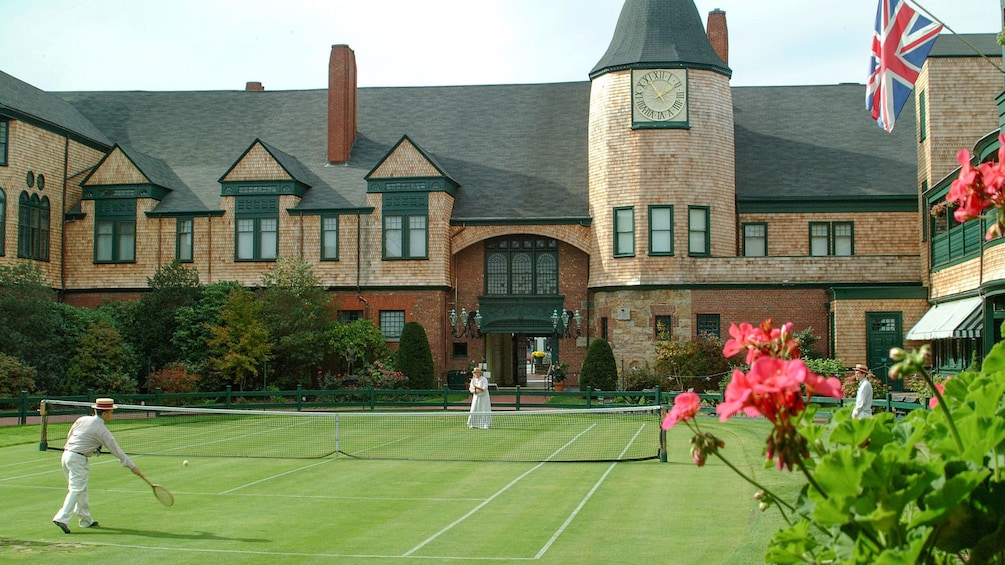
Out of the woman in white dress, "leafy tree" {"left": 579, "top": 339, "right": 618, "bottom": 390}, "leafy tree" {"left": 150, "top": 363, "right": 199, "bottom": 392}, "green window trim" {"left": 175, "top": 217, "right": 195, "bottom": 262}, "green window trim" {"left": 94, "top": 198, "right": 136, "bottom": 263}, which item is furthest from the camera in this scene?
"green window trim" {"left": 175, "top": 217, "right": 195, "bottom": 262}

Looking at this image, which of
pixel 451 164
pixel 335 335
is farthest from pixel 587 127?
pixel 335 335

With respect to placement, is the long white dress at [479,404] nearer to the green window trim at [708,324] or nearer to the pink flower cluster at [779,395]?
the green window trim at [708,324]

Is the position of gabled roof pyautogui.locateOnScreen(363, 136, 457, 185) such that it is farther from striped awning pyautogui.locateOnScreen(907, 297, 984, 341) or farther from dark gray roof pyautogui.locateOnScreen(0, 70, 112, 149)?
striped awning pyautogui.locateOnScreen(907, 297, 984, 341)

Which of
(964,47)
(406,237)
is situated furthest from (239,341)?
(964,47)

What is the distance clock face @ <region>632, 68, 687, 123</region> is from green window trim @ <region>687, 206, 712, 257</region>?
409 cm

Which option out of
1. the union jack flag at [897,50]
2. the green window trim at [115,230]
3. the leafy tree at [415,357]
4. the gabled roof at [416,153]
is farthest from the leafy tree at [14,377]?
the union jack flag at [897,50]

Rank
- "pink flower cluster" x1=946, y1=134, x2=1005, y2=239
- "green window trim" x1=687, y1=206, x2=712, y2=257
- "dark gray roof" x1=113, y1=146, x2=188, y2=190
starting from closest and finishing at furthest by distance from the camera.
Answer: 1. "pink flower cluster" x1=946, y1=134, x2=1005, y2=239
2. "green window trim" x1=687, y1=206, x2=712, y2=257
3. "dark gray roof" x1=113, y1=146, x2=188, y2=190

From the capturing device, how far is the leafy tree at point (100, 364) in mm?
36906

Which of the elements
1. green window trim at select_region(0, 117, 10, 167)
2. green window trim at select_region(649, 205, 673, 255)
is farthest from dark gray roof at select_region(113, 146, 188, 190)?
green window trim at select_region(649, 205, 673, 255)

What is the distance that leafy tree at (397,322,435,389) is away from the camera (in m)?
42.4

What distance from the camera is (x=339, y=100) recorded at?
48812mm

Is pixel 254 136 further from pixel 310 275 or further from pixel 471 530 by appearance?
pixel 471 530

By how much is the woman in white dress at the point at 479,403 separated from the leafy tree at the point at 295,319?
13345 millimetres

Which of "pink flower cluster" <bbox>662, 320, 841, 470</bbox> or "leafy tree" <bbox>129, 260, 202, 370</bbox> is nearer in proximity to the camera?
"pink flower cluster" <bbox>662, 320, 841, 470</bbox>
